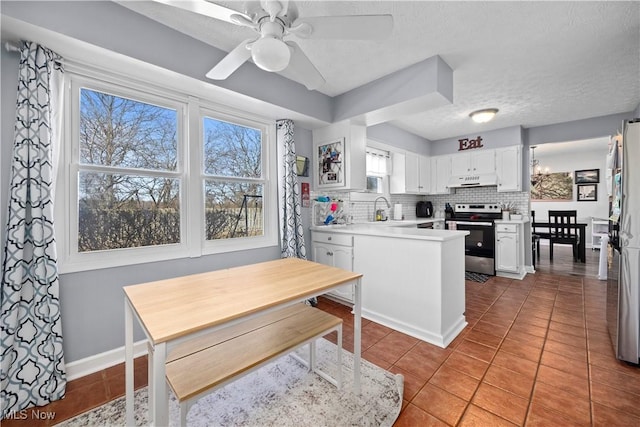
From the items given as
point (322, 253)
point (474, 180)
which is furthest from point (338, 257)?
point (474, 180)

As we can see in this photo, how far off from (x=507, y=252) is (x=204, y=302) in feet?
15.1

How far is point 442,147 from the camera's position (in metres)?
5.19

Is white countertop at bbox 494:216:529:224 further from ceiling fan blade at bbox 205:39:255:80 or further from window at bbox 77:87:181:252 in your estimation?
window at bbox 77:87:181:252

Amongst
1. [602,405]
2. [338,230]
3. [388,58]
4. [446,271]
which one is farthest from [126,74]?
[602,405]

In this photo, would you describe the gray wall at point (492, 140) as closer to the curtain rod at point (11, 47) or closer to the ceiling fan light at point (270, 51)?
the ceiling fan light at point (270, 51)

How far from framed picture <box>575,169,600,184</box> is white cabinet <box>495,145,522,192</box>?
402cm

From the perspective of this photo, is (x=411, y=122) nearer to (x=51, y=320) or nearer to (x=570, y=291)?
(x=570, y=291)

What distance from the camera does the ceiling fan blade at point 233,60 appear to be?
58.9 inches

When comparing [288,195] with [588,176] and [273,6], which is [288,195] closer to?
[273,6]

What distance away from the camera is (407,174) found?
4652 mm

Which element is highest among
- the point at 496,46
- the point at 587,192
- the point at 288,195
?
the point at 496,46

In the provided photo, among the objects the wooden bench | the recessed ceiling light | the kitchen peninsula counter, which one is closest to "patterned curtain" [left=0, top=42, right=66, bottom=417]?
the wooden bench

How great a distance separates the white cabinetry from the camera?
4.08m

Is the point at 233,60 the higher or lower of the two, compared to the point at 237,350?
higher
